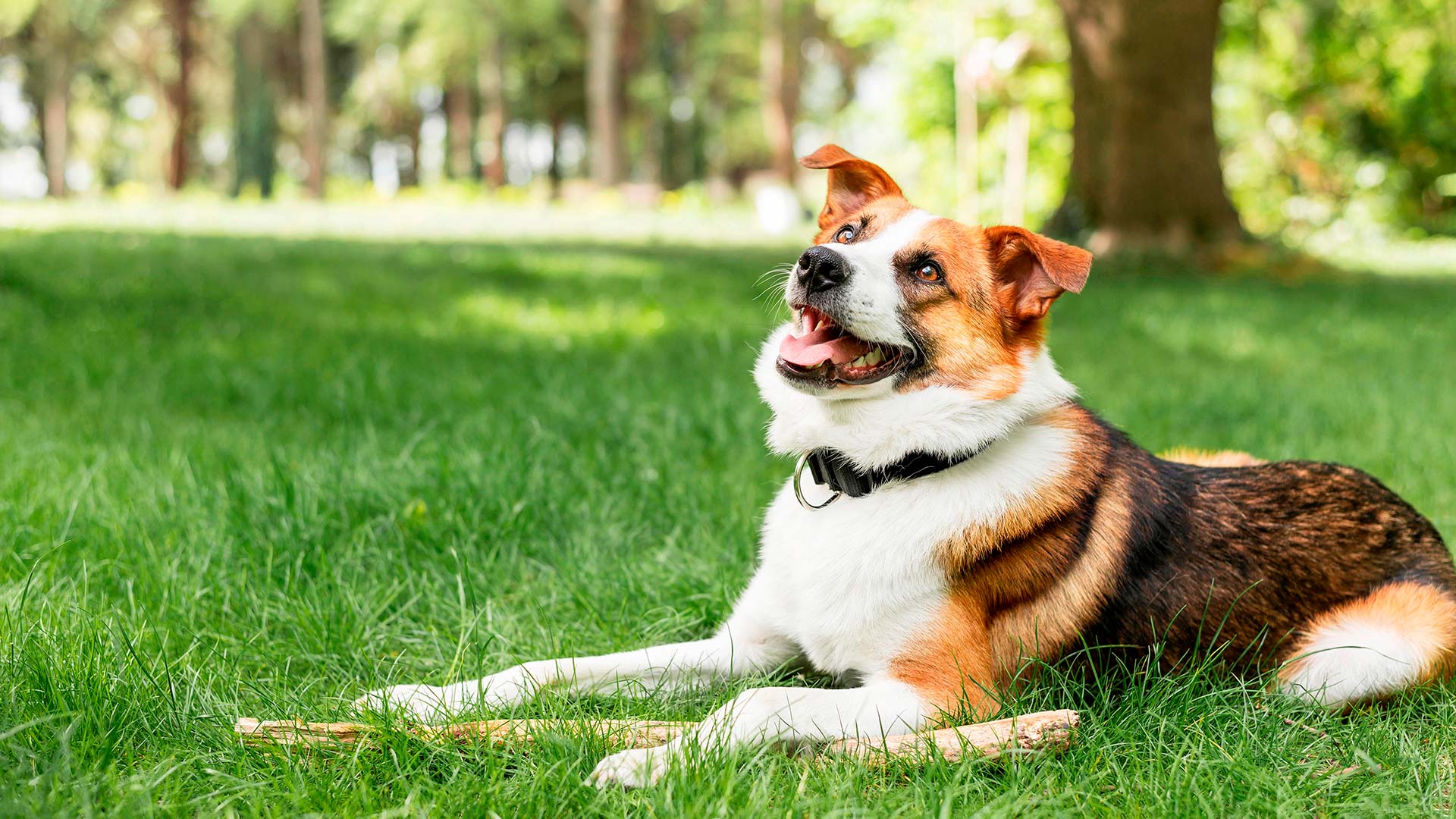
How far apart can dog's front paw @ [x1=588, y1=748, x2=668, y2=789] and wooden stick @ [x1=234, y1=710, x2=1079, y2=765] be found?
113 millimetres

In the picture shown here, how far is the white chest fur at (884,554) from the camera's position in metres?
2.71

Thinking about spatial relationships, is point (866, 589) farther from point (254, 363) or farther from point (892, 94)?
point (892, 94)

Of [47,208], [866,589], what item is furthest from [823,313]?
[47,208]

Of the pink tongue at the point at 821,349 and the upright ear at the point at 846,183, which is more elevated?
the upright ear at the point at 846,183

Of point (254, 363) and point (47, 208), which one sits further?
point (47, 208)

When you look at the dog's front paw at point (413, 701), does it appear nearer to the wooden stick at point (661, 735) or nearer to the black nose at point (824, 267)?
the wooden stick at point (661, 735)

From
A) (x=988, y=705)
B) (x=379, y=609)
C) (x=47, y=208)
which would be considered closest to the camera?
(x=988, y=705)

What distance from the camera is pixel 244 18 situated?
3634 cm

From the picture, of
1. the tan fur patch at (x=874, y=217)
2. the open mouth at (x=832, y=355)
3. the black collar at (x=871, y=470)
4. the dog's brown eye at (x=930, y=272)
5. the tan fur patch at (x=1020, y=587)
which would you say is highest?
the tan fur patch at (x=874, y=217)

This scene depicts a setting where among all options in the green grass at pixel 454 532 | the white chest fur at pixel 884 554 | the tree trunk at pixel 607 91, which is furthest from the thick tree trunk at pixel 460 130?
the white chest fur at pixel 884 554

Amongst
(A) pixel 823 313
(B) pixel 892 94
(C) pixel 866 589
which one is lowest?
(C) pixel 866 589

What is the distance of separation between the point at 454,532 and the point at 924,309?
1927mm

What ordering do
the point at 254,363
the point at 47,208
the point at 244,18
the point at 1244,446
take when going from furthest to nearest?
1. the point at 244,18
2. the point at 47,208
3. the point at 254,363
4. the point at 1244,446

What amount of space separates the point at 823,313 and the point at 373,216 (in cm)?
2117
